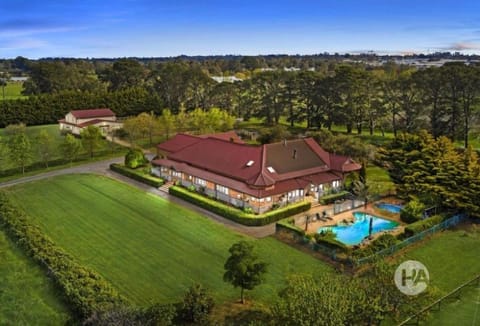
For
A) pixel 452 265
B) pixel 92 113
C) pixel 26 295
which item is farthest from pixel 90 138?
pixel 452 265

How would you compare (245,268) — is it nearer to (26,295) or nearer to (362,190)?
(26,295)

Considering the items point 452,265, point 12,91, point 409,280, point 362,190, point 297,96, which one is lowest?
point 452,265

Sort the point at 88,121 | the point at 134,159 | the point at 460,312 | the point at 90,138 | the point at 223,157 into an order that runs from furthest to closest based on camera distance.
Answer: the point at 88,121
the point at 90,138
the point at 134,159
the point at 223,157
the point at 460,312

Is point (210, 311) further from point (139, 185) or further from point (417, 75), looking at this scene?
point (417, 75)

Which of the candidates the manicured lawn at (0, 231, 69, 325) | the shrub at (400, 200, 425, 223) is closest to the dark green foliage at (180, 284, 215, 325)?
the manicured lawn at (0, 231, 69, 325)

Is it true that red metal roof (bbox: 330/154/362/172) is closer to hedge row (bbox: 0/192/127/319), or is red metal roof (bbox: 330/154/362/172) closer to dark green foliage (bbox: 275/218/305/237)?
dark green foliage (bbox: 275/218/305/237)
